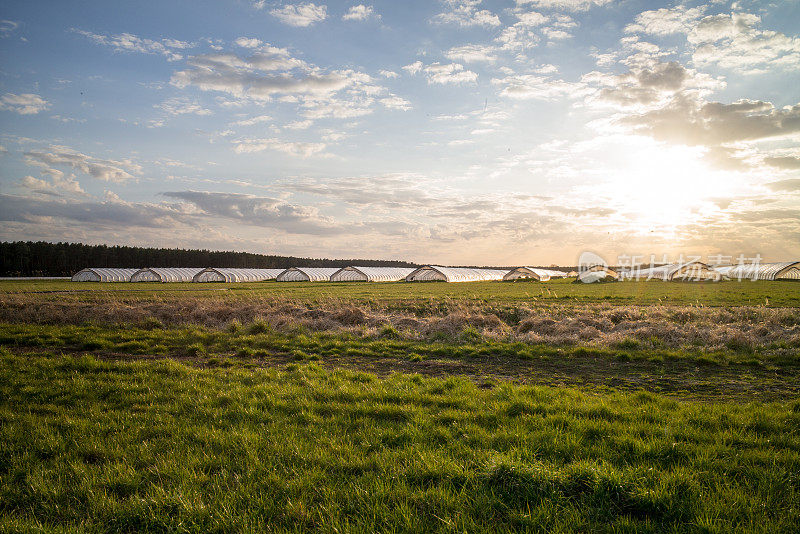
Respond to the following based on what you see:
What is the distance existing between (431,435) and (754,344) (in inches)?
510

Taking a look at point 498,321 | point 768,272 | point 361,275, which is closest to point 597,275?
point 768,272

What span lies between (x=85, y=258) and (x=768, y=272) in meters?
163

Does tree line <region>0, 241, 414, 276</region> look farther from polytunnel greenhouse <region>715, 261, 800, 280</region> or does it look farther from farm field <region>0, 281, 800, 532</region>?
polytunnel greenhouse <region>715, 261, 800, 280</region>

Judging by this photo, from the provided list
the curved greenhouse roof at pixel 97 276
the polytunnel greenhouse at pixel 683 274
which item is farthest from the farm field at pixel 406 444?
the curved greenhouse roof at pixel 97 276

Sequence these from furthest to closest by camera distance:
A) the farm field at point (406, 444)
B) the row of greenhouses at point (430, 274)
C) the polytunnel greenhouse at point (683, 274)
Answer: the row of greenhouses at point (430, 274) → the polytunnel greenhouse at point (683, 274) → the farm field at point (406, 444)

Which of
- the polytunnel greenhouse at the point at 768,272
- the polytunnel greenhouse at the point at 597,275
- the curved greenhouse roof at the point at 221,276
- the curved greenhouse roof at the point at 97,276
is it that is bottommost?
the curved greenhouse roof at the point at 97,276

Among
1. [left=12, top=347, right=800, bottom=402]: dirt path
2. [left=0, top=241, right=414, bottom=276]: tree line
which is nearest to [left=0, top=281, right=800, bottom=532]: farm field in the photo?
[left=12, top=347, right=800, bottom=402]: dirt path

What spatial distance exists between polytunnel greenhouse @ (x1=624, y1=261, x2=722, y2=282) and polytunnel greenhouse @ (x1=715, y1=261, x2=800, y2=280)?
17.8 feet

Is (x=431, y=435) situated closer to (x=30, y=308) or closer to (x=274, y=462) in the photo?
(x=274, y=462)

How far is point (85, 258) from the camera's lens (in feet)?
391

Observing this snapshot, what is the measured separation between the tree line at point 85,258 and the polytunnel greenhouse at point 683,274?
427ft

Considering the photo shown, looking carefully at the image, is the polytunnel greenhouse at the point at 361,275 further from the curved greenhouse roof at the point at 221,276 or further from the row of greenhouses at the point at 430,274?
the curved greenhouse roof at the point at 221,276

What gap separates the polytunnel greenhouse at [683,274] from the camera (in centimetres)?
7306

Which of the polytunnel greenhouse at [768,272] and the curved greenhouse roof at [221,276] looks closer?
the polytunnel greenhouse at [768,272]
